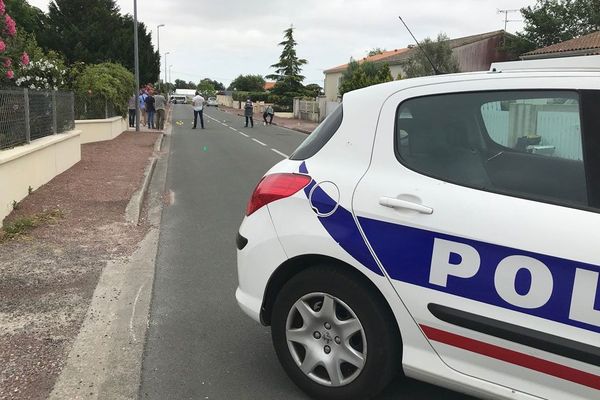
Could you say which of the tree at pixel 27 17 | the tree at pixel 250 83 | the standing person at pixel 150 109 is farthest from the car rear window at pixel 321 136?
the tree at pixel 250 83

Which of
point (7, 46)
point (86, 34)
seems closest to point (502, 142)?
point (7, 46)

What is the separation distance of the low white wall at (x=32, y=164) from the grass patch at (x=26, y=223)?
27 centimetres

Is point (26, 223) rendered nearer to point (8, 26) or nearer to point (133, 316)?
point (133, 316)

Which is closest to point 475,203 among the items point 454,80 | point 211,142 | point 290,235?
point 454,80

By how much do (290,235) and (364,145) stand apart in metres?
0.61

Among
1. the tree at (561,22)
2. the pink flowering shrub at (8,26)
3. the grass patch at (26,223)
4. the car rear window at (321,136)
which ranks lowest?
the grass patch at (26,223)

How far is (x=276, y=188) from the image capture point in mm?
3109

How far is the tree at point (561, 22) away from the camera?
47062 millimetres

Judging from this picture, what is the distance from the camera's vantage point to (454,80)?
276 centimetres

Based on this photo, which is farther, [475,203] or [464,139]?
[464,139]

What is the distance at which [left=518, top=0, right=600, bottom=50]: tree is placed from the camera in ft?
154

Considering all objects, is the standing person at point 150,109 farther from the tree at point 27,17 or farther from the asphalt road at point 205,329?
the asphalt road at point 205,329

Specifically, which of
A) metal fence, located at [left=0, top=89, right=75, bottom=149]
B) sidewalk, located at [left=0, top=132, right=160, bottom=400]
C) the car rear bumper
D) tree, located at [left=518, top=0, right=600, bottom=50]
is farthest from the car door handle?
tree, located at [left=518, top=0, right=600, bottom=50]

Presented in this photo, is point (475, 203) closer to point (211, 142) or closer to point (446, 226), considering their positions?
point (446, 226)
